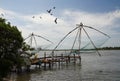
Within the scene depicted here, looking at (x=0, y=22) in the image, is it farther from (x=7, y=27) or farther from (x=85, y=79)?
(x=85, y=79)

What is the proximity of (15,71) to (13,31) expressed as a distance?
15.5 metres

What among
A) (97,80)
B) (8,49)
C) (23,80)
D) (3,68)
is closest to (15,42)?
(8,49)

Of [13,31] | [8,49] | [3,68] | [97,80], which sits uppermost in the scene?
[13,31]

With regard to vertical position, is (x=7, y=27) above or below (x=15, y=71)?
above

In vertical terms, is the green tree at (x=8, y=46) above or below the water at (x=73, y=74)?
above

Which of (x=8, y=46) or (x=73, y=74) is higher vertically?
(x=8, y=46)

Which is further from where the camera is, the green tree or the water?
the water

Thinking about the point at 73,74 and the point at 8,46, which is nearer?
the point at 8,46

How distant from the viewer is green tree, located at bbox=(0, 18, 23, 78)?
18.9 m

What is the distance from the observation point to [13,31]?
19.7 metres

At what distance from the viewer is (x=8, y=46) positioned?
19656 millimetres

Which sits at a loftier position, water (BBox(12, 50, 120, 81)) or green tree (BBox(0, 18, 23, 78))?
green tree (BBox(0, 18, 23, 78))

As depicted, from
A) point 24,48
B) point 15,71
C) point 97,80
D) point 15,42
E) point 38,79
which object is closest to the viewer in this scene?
point 15,42

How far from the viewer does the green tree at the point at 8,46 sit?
62.1 feet
